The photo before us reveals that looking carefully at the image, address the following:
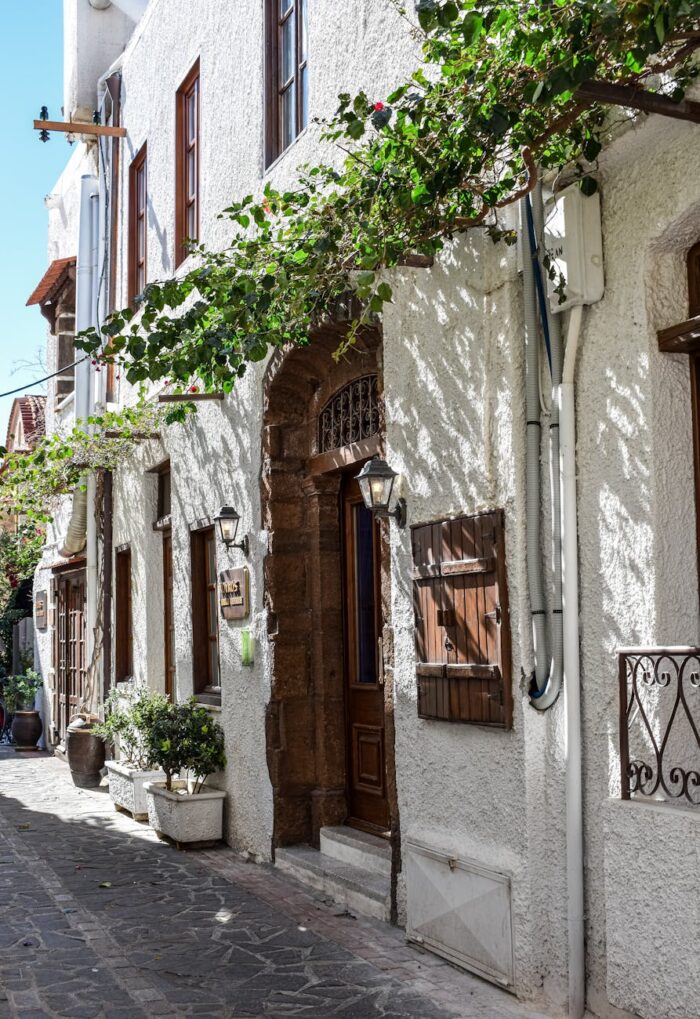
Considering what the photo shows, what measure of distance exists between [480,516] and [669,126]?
→ 1.88 m

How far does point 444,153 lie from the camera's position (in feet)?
15.5

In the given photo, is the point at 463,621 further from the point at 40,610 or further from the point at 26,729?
the point at 40,610

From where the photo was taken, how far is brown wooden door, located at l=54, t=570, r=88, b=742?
14992mm

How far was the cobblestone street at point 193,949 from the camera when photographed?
5176 mm

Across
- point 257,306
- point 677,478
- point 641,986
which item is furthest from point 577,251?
point 641,986

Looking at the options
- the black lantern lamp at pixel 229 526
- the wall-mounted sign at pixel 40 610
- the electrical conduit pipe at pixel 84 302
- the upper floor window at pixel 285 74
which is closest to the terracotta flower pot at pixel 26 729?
the wall-mounted sign at pixel 40 610

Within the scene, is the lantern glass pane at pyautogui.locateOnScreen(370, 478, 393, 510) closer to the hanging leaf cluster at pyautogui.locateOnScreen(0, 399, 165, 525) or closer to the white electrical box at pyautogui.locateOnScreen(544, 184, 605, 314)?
the white electrical box at pyautogui.locateOnScreen(544, 184, 605, 314)

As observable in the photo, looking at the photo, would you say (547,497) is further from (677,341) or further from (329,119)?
(329,119)

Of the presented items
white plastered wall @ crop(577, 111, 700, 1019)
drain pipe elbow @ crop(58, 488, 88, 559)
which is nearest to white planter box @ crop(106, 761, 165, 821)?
drain pipe elbow @ crop(58, 488, 88, 559)

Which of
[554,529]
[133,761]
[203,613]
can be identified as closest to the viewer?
[554,529]

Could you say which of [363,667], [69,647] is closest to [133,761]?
[363,667]

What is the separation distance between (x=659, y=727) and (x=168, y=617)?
780 cm

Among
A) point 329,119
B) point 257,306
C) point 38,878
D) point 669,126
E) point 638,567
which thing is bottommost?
point 38,878

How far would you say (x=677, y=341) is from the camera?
15.3 ft
